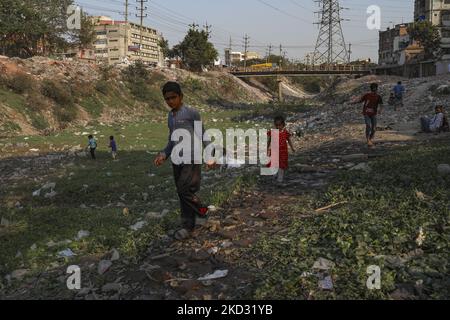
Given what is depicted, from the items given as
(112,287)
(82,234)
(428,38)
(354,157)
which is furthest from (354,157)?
(428,38)

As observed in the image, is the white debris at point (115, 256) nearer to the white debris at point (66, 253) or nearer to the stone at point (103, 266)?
the stone at point (103, 266)

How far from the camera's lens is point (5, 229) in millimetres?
7277

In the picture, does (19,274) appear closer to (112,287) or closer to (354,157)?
(112,287)

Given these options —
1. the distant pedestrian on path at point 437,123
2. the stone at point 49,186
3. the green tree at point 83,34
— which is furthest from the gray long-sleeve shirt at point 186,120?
the green tree at point 83,34

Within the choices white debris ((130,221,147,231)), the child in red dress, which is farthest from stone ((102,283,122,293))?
the child in red dress

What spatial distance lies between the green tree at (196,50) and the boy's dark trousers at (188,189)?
198ft

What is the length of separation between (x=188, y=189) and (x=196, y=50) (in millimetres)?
60956

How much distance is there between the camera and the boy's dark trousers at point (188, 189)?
4.93 m

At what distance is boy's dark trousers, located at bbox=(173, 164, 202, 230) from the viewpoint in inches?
194

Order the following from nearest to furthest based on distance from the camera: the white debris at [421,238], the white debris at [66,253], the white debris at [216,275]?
the white debris at [216,275], the white debris at [421,238], the white debris at [66,253]

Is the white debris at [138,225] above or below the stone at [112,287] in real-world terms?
above
